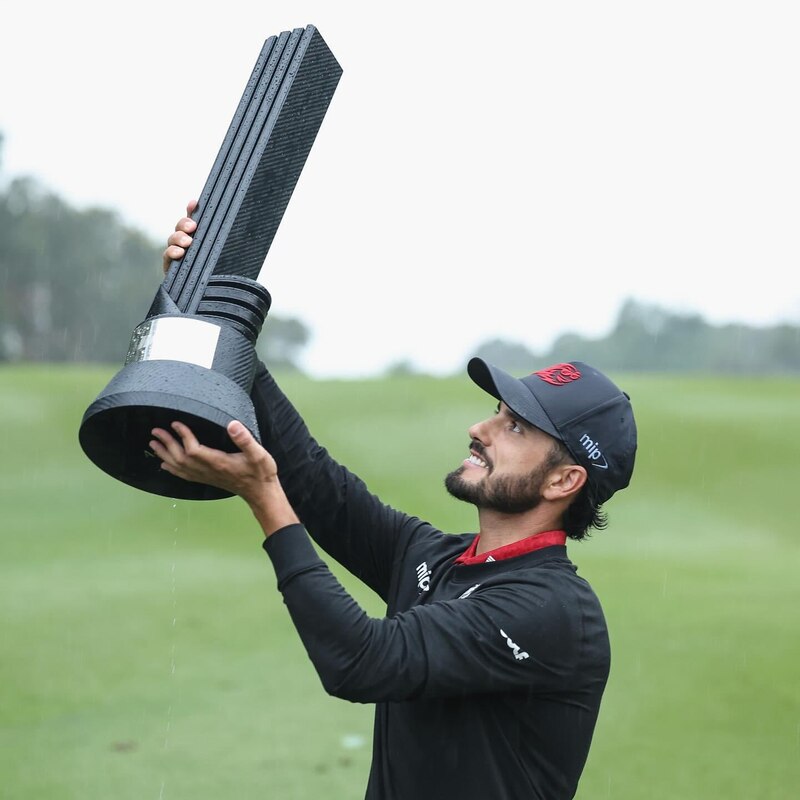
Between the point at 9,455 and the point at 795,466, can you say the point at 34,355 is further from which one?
the point at 795,466

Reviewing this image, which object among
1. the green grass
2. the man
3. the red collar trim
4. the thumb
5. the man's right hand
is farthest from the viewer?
the green grass

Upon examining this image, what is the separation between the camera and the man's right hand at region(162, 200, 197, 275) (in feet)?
8.41

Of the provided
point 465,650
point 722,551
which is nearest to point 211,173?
point 465,650

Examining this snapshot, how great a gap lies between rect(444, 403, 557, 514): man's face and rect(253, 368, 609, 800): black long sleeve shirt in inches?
5.5

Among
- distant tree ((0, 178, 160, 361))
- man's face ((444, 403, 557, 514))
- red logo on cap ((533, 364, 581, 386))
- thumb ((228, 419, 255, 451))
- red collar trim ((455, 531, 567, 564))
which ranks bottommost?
distant tree ((0, 178, 160, 361))

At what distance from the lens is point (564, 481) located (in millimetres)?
2795

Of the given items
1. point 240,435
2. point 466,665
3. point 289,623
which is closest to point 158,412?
point 240,435

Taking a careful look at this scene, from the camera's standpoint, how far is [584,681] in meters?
2.57

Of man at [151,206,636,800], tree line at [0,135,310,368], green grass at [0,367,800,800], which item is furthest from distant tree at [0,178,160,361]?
man at [151,206,636,800]

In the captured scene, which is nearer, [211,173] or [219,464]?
[219,464]

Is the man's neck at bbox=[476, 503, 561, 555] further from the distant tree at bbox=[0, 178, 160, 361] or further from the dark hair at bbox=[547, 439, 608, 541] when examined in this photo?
the distant tree at bbox=[0, 178, 160, 361]

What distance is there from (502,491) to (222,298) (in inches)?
31.2

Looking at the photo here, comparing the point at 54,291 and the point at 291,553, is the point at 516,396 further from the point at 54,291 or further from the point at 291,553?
the point at 54,291

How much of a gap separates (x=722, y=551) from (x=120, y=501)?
499cm
